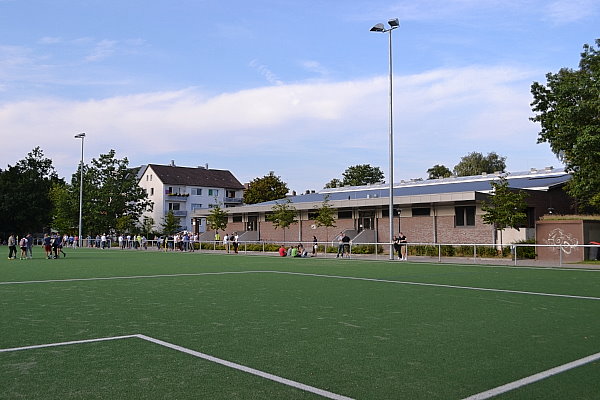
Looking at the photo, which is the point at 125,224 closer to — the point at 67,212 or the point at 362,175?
the point at 67,212

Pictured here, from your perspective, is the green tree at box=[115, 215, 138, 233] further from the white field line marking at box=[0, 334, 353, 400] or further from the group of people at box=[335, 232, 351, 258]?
the white field line marking at box=[0, 334, 353, 400]

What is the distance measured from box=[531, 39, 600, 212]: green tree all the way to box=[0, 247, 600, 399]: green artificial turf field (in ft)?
50.1

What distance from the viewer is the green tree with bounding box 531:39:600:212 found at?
27312mm

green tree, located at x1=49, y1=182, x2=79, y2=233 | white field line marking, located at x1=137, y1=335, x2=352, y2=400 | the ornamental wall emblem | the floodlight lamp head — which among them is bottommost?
white field line marking, located at x1=137, y1=335, x2=352, y2=400

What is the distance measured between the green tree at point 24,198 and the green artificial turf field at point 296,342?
7594 centimetres

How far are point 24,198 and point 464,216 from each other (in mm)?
67480

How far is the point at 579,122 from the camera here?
29312 mm

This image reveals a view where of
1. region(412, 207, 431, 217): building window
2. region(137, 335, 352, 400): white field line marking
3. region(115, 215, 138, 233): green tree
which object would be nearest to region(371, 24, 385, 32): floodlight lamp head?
region(412, 207, 431, 217): building window

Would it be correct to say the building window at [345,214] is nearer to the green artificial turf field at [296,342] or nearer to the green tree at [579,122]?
the green tree at [579,122]

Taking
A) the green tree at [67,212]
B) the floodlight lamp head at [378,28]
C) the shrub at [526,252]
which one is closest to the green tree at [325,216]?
the shrub at [526,252]

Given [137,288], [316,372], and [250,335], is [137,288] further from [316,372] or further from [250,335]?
[316,372]

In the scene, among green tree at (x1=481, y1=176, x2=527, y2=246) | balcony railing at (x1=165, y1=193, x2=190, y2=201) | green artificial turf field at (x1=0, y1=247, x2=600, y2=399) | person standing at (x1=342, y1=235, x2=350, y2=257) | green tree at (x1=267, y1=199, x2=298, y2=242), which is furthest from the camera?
balcony railing at (x1=165, y1=193, x2=190, y2=201)

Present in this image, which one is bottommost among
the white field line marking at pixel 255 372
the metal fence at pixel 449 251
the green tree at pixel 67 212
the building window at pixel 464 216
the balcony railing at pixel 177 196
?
the white field line marking at pixel 255 372

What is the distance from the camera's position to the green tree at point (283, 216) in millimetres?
48594
